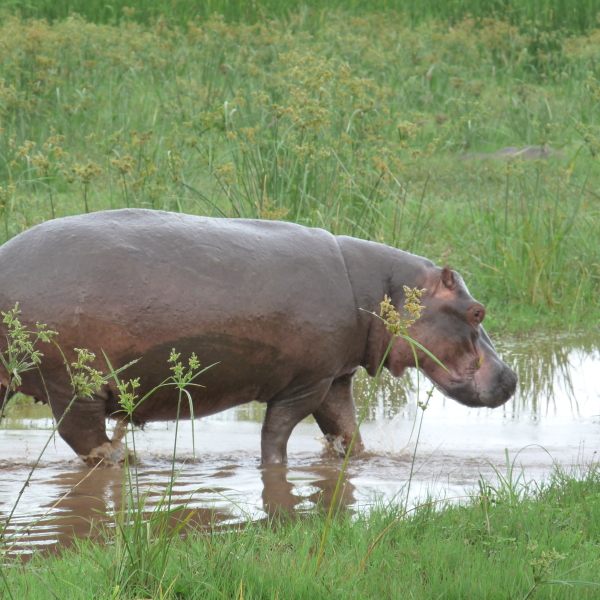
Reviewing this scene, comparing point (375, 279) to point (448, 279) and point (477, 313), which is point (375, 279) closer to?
point (448, 279)

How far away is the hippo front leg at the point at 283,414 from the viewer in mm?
4059

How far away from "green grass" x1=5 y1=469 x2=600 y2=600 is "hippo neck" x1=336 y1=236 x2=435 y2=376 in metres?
1.15

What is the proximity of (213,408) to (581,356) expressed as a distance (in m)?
2.87

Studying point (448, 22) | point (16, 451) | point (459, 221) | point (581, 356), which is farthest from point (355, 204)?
point (448, 22)

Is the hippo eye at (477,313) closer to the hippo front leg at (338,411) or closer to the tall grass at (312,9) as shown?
the hippo front leg at (338,411)

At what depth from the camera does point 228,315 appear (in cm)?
374

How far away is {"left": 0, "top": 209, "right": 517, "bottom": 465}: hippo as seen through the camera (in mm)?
3570

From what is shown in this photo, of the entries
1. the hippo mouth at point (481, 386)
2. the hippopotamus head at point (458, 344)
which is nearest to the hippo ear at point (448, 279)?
the hippopotamus head at point (458, 344)

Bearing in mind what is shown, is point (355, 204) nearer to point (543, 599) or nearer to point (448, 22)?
point (543, 599)

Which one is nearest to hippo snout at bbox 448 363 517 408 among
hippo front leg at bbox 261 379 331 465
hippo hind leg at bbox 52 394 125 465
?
hippo front leg at bbox 261 379 331 465

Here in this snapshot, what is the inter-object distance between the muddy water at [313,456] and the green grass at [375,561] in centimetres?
17

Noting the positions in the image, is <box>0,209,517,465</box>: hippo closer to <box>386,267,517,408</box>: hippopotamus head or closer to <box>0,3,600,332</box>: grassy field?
<box>386,267,517,408</box>: hippopotamus head

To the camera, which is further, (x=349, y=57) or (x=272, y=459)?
(x=349, y=57)

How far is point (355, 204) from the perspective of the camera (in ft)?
23.3
